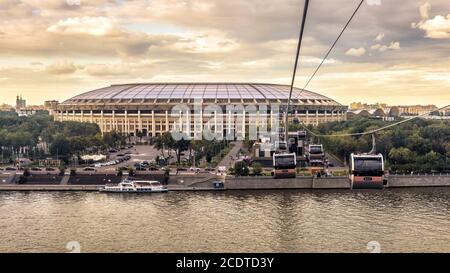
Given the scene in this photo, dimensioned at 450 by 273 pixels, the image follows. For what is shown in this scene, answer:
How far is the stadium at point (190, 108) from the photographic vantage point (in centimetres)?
4153

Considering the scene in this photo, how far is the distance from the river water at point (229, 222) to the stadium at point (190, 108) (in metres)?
20.0

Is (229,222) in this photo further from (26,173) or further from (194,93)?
(194,93)

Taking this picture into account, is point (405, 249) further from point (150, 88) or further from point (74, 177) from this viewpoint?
point (150, 88)

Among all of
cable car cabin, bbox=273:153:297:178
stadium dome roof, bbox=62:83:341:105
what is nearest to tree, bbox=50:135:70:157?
stadium dome roof, bbox=62:83:341:105

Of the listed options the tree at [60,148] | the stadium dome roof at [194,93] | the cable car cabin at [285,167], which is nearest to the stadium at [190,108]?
the stadium dome roof at [194,93]

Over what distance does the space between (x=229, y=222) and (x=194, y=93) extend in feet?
102

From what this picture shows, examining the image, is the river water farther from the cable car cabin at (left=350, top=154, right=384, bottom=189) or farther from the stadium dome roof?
the stadium dome roof

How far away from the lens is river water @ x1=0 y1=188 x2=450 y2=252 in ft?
37.4
